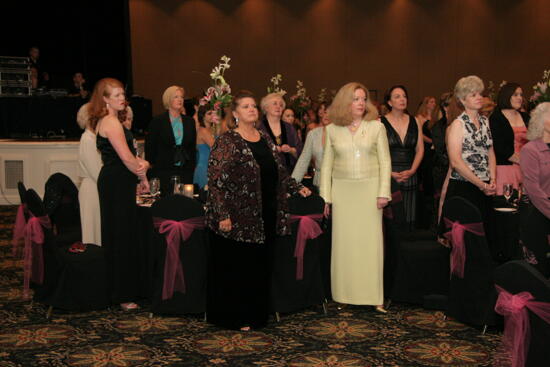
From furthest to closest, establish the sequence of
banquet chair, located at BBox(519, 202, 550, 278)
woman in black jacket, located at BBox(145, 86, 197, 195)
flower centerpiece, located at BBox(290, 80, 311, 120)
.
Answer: flower centerpiece, located at BBox(290, 80, 311, 120)
woman in black jacket, located at BBox(145, 86, 197, 195)
banquet chair, located at BBox(519, 202, 550, 278)

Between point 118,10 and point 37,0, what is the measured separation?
5.16 ft

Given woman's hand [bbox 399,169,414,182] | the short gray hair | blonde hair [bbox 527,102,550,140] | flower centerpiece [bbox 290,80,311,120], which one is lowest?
woman's hand [bbox 399,169,414,182]

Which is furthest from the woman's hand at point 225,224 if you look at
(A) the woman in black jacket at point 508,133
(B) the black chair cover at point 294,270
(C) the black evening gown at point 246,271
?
(A) the woman in black jacket at point 508,133

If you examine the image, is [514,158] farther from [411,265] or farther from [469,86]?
[411,265]

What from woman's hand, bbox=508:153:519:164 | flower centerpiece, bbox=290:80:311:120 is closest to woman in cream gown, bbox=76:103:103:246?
woman's hand, bbox=508:153:519:164

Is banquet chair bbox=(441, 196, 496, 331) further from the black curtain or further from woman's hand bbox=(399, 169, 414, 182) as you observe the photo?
the black curtain

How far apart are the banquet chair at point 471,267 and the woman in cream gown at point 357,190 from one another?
56 centimetres

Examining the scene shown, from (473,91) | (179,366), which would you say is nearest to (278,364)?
(179,366)

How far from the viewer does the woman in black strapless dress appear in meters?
4.92

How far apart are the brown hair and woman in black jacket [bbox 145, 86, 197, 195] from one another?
1915 millimetres

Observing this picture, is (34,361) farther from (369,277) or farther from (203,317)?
(369,277)

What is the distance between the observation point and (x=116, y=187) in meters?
4.96

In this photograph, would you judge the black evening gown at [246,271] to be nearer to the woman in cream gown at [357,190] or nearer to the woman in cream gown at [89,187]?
the woman in cream gown at [357,190]

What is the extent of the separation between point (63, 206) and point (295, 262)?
2132 millimetres
